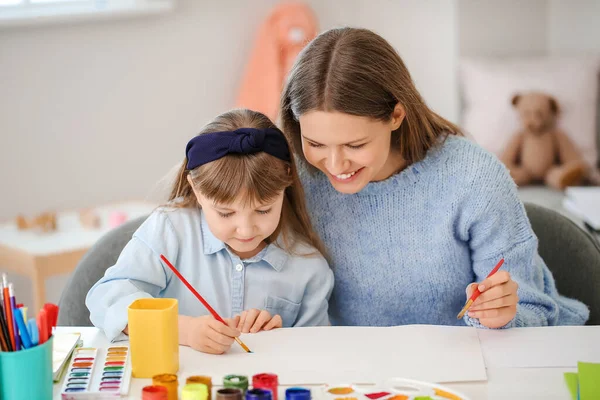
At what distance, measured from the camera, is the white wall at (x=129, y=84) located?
9.45ft

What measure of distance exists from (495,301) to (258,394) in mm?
450

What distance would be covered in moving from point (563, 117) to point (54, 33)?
1957mm

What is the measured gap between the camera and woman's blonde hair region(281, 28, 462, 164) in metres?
1.37

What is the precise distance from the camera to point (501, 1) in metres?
3.38

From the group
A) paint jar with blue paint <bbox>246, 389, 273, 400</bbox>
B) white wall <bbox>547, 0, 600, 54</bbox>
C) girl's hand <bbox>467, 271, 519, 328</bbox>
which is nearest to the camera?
paint jar with blue paint <bbox>246, 389, 273, 400</bbox>

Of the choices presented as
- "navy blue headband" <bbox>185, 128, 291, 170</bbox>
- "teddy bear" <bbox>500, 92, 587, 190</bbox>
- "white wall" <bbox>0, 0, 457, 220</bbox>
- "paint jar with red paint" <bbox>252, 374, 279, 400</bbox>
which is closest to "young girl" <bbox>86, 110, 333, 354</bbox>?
"navy blue headband" <bbox>185, 128, 291, 170</bbox>

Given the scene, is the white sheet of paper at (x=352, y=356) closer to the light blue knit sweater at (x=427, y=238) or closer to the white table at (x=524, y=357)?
the white table at (x=524, y=357)

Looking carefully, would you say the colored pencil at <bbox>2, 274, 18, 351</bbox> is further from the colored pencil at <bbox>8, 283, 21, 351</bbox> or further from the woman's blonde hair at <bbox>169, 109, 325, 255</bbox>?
the woman's blonde hair at <bbox>169, 109, 325, 255</bbox>

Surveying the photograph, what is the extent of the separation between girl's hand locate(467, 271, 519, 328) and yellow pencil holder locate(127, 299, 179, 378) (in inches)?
18.4

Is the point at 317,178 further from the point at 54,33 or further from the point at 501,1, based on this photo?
the point at 501,1

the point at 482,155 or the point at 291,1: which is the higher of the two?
the point at 291,1

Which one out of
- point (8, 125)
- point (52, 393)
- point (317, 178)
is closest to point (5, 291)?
point (52, 393)

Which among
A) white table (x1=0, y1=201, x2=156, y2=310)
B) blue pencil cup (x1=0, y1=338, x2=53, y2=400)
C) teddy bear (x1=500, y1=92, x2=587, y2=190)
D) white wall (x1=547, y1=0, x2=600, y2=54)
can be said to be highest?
white wall (x1=547, y1=0, x2=600, y2=54)

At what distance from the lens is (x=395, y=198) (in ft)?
5.09
